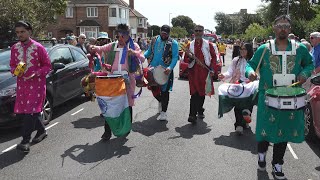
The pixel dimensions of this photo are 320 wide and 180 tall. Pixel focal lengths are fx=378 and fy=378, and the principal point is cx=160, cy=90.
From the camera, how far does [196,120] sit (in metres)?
7.73

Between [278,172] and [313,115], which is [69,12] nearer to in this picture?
[313,115]

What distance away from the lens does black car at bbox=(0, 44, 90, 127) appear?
6.40 m

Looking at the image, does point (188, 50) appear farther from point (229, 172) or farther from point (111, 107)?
point (229, 172)

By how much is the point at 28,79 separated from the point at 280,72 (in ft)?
11.9

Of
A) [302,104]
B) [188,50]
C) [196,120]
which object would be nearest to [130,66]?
[188,50]

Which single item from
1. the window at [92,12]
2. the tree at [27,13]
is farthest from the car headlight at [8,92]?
the window at [92,12]

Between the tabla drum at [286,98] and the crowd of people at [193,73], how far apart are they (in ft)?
0.36

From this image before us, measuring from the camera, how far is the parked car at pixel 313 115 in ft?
18.2

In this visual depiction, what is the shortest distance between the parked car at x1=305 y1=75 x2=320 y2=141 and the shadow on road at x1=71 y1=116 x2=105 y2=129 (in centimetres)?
382

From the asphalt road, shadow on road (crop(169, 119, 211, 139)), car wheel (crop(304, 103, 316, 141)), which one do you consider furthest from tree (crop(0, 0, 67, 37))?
car wheel (crop(304, 103, 316, 141))

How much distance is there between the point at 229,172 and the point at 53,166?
2.34 m

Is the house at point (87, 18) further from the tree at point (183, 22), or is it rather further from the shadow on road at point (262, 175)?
the tree at point (183, 22)

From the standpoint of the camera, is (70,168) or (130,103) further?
(130,103)

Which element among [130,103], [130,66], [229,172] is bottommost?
[229,172]
